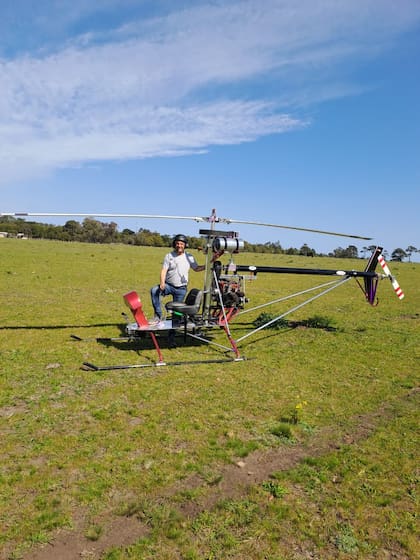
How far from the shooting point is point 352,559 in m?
3.67

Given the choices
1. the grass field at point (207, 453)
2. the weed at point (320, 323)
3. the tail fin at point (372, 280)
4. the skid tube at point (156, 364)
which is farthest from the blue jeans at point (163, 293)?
the tail fin at point (372, 280)

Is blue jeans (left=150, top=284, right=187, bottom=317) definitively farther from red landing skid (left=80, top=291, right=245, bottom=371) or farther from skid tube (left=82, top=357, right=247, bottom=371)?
skid tube (left=82, top=357, right=247, bottom=371)

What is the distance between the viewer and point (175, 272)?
1018 cm

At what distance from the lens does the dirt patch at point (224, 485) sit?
3.66 meters

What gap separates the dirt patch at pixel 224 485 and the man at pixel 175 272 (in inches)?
209

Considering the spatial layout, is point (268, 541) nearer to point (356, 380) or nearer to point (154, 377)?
point (154, 377)

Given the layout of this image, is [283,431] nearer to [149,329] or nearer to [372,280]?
[149,329]

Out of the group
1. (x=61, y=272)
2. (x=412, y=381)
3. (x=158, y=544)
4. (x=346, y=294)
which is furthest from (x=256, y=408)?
(x=61, y=272)

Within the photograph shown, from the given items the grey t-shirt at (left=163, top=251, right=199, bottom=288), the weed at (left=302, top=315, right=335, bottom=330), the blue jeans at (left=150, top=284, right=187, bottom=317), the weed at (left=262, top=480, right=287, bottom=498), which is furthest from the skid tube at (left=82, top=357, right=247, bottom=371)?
the weed at (left=302, top=315, right=335, bottom=330)

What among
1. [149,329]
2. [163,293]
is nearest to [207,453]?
[149,329]

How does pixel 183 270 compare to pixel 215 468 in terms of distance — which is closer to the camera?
pixel 215 468

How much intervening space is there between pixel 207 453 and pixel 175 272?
18.2 ft

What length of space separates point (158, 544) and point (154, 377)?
4.29 meters

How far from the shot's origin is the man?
1011 centimetres
